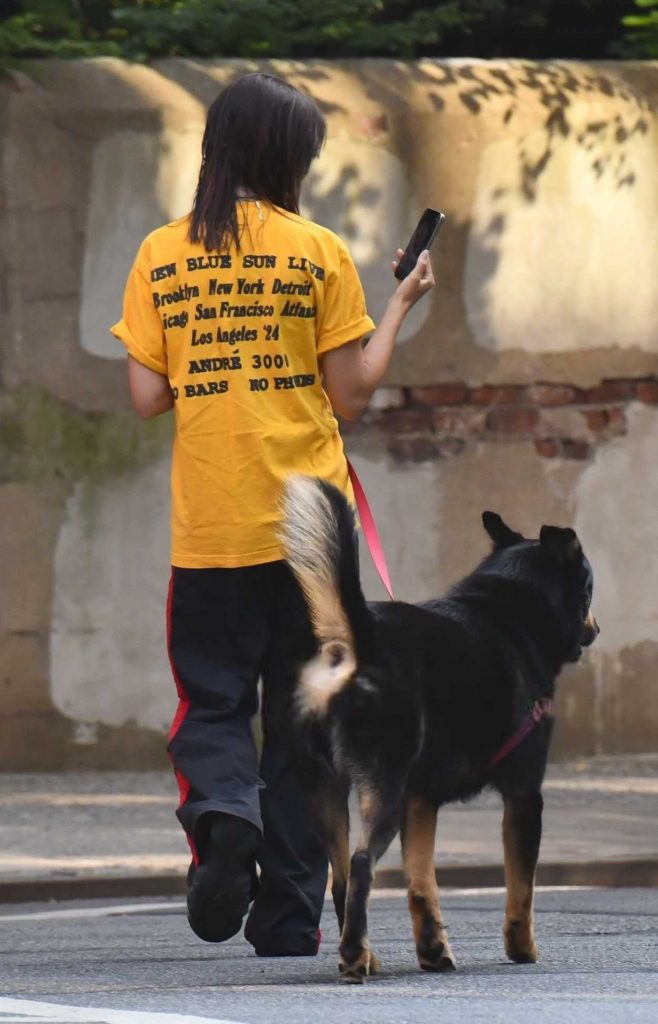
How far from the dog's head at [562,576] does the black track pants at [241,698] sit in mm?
665

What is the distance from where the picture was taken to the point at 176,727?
213 inches

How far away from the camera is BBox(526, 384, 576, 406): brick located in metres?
11.0

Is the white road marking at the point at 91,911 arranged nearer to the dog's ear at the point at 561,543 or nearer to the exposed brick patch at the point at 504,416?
the dog's ear at the point at 561,543

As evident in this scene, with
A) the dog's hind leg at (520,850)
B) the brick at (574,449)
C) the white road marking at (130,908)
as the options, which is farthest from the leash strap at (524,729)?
the brick at (574,449)

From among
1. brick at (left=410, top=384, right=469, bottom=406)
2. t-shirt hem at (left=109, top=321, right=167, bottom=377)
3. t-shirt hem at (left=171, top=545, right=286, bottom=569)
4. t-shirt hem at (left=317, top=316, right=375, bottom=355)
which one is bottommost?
brick at (left=410, top=384, right=469, bottom=406)

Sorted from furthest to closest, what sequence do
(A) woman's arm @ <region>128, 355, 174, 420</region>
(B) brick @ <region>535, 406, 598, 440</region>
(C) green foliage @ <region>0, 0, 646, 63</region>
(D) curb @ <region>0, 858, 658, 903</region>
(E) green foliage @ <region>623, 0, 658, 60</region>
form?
(E) green foliage @ <region>623, 0, 658, 60</region>
(B) brick @ <region>535, 406, 598, 440</region>
(C) green foliage @ <region>0, 0, 646, 63</region>
(D) curb @ <region>0, 858, 658, 903</region>
(A) woman's arm @ <region>128, 355, 174, 420</region>

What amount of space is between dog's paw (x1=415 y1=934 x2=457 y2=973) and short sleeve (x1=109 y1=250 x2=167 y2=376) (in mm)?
1529

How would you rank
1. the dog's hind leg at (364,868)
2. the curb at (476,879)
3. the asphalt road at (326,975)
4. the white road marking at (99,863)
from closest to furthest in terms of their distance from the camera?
the asphalt road at (326,975), the dog's hind leg at (364,868), the curb at (476,879), the white road marking at (99,863)

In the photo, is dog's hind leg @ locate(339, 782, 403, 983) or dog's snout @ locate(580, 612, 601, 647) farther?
dog's snout @ locate(580, 612, 601, 647)

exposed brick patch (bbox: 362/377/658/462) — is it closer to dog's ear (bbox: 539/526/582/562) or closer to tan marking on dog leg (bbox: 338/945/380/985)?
dog's ear (bbox: 539/526/582/562)

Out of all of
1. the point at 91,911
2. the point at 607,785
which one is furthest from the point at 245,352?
the point at 607,785

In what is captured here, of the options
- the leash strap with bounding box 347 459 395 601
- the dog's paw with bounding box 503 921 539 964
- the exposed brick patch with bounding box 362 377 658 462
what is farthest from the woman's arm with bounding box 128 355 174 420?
the exposed brick patch with bounding box 362 377 658 462

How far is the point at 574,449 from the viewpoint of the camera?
36.4 ft

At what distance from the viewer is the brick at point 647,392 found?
36.8 ft
